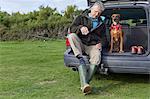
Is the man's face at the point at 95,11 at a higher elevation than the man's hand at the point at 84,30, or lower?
higher

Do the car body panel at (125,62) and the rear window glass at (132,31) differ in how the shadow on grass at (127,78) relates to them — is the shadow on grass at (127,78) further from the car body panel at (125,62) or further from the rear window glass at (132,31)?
the car body panel at (125,62)

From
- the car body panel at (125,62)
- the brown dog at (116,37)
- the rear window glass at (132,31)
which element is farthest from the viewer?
the rear window glass at (132,31)

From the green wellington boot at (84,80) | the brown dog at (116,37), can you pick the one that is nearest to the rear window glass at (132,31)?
the brown dog at (116,37)

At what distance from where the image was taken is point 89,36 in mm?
6094

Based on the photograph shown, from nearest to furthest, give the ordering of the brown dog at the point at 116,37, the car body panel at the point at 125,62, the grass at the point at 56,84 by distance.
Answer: the grass at the point at 56,84 < the car body panel at the point at 125,62 < the brown dog at the point at 116,37

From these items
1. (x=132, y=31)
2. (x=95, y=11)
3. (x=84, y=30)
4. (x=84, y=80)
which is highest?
(x=95, y=11)

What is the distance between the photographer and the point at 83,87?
5.46 metres

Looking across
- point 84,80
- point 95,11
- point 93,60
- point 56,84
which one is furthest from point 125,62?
point 56,84

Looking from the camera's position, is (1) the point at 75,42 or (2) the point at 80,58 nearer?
(2) the point at 80,58

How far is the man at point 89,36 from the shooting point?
580cm

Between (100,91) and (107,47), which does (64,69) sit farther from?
(100,91)

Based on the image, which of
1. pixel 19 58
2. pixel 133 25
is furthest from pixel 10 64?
pixel 133 25

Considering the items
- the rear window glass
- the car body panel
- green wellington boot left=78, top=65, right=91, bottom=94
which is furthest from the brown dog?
green wellington boot left=78, top=65, right=91, bottom=94

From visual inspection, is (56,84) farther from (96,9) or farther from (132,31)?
(132,31)
